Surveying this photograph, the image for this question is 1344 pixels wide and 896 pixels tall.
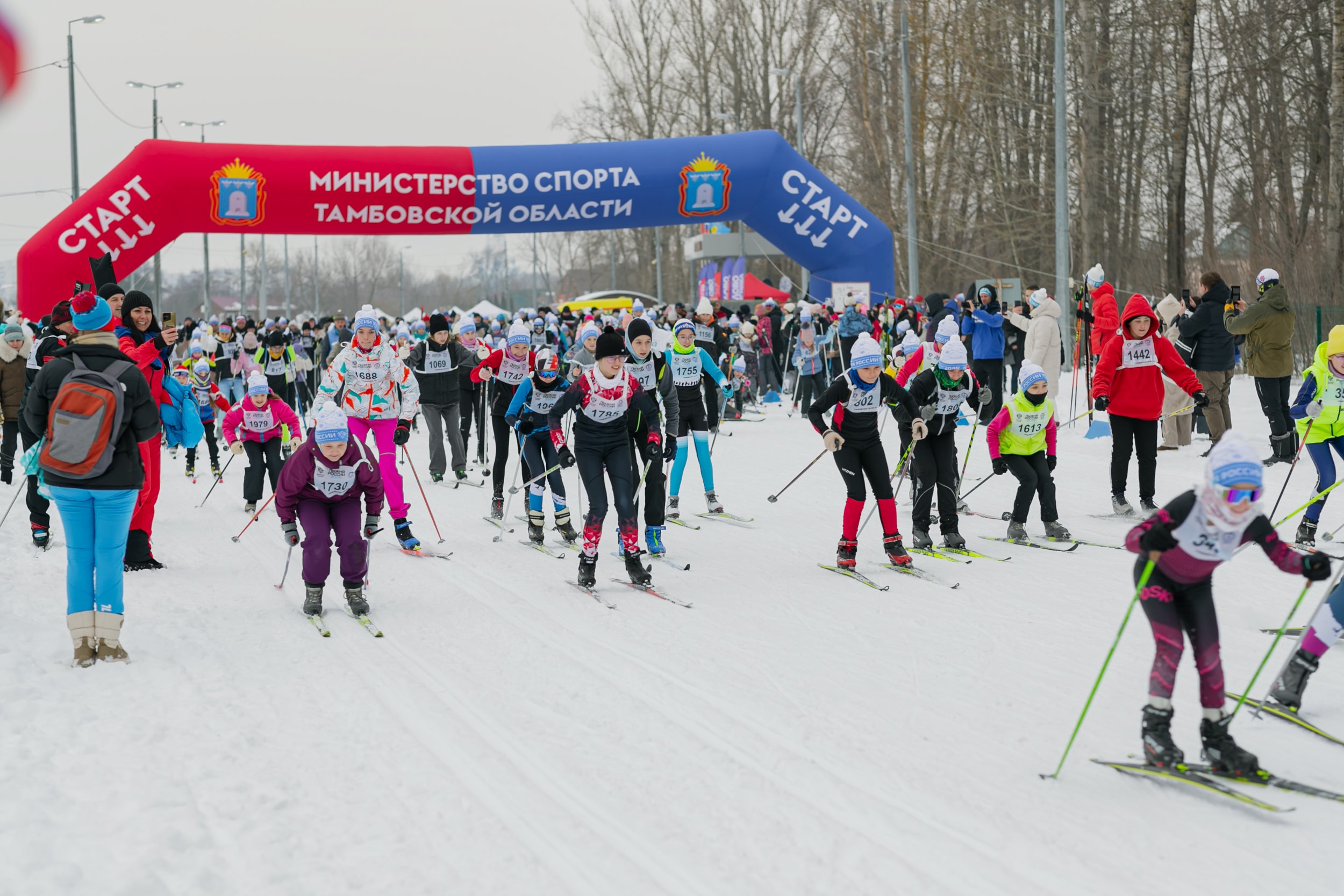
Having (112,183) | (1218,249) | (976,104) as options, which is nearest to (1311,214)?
(1218,249)

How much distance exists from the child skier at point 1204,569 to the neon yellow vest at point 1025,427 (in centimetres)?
434

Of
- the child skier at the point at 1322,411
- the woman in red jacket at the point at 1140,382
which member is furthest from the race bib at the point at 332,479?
the child skier at the point at 1322,411

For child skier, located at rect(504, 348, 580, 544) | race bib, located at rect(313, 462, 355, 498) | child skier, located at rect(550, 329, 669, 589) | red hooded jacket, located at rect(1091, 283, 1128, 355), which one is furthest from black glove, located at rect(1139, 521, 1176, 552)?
red hooded jacket, located at rect(1091, 283, 1128, 355)

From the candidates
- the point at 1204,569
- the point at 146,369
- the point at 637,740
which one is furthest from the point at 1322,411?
the point at 146,369

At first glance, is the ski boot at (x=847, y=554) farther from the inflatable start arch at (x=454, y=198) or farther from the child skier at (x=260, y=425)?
the inflatable start arch at (x=454, y=198)

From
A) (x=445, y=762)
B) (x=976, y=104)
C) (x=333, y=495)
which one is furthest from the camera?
(x=976, y=104)

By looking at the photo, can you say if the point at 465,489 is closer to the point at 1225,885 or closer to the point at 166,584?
the point at 166,584

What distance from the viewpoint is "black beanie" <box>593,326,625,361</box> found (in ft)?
24.7

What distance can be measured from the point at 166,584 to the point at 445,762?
13.4ft

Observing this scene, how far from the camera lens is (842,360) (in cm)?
1714

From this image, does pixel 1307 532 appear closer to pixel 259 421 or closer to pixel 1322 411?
pixel 1322 411

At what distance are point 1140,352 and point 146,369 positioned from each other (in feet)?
24.4

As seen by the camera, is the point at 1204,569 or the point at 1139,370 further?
the point at 1139,370

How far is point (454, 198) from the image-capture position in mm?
20125
